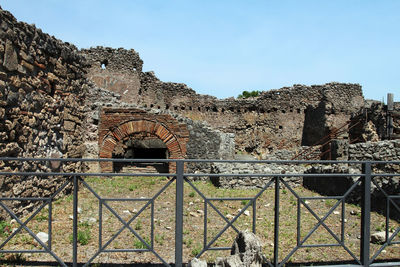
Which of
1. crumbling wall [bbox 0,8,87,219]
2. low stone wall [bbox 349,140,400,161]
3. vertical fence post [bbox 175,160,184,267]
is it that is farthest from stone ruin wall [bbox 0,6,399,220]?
low stone wall [bbox 349,140,400,161]

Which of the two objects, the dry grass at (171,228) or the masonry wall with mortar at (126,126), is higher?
the masonry wall with mortar at (126,126)

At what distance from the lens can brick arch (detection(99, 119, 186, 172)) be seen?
978 centimetres

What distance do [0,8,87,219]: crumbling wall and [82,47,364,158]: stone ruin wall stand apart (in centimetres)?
1281

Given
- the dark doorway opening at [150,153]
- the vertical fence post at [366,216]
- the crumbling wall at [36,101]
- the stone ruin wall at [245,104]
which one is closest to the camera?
the vertical fence post at [366,216]

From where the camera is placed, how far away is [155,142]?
13.3m

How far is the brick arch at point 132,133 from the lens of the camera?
9.78m

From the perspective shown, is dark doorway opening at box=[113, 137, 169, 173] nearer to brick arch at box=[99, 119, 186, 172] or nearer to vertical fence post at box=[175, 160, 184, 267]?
brick arch at box=[99, 119, 186, 172]

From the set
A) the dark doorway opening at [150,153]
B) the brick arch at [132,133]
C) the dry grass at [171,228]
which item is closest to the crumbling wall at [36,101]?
the dry grass at [171,228]

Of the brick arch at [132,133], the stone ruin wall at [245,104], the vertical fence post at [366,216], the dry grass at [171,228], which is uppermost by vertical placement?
the stone ruin wall at [245,104]

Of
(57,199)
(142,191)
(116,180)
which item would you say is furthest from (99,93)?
(57,199)

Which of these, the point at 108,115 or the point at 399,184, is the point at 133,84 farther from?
the point at 399,184

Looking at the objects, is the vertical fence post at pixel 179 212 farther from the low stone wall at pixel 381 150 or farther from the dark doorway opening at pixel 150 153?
the dark doorway opening at pixel 150 153

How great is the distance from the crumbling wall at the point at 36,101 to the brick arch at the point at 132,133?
2632 mm

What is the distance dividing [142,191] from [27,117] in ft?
11.1
